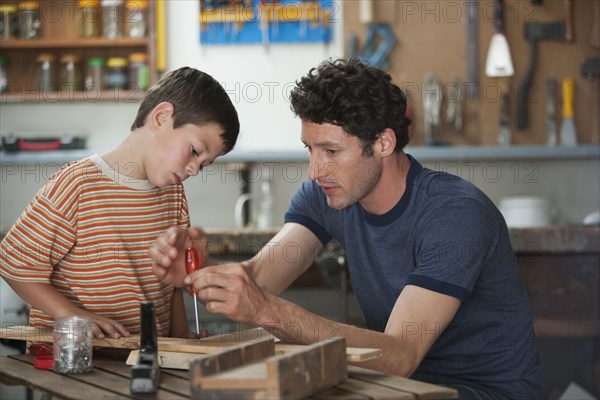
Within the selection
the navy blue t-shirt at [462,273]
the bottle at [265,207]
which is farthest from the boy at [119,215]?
the bottle at [265,207]

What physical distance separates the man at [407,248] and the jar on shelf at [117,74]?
219 centimetres

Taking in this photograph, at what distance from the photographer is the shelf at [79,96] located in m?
4.50

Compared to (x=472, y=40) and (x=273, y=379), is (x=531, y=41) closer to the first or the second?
(x=472, y=40)

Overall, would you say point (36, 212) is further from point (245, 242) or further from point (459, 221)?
point (245, 242)

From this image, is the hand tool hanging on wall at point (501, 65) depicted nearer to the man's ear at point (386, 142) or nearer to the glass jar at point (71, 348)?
the man's ear at point (386, 142)

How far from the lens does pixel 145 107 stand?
241 centimetres

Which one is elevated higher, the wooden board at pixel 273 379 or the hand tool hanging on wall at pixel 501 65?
the hand tool hanging on wall at pixel 501 65

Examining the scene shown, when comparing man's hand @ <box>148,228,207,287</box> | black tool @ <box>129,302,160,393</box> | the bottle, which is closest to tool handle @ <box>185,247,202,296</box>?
Answer: man's hand @ <box>148,228,207,287</box>

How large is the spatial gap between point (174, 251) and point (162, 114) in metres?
0.47

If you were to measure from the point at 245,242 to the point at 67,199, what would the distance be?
179cm

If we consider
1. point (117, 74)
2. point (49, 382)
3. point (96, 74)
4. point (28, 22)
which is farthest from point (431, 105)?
point (49, 382)

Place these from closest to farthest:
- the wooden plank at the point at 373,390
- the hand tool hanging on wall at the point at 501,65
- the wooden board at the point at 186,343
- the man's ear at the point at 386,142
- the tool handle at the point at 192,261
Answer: the wooden plank at the point at 373,390
the wooden board at the point at 186,343
the tool handle at the point at 192,261
the man's ear at the point at 386,142
the hand tool hanging on wall at the point at 501,65

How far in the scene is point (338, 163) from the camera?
2406mm

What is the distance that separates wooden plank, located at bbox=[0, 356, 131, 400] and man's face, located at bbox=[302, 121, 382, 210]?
0.88m
